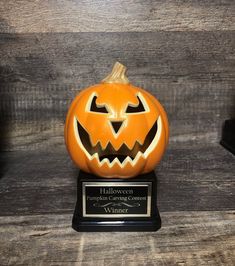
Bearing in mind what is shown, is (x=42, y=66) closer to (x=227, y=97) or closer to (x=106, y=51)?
(x=106, y=51)

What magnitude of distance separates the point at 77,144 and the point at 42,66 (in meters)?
0.61

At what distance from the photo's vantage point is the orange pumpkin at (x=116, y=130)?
658 millimetres

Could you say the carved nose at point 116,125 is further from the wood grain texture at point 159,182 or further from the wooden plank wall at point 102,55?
the wooden plank wall at point 102,55

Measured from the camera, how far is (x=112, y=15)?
1191 mm

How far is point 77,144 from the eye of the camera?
2.25 feet

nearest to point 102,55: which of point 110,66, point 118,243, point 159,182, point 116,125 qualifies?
point 110,66

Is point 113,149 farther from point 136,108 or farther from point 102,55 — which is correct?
point 102,55

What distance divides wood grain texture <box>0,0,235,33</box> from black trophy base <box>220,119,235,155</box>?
13.1 inches

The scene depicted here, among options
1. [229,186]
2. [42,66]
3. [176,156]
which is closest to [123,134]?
[229,186]

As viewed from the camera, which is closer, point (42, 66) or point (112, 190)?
point (112, 190)

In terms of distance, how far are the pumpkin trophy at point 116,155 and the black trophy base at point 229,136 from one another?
1.89 feet

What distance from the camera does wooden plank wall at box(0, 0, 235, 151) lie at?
1188mm

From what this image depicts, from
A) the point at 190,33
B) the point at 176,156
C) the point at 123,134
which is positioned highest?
the point at 190,33

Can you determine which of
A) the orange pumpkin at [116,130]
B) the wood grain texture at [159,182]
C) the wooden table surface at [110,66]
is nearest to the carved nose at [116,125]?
the orange pumpkin at [116,130]
